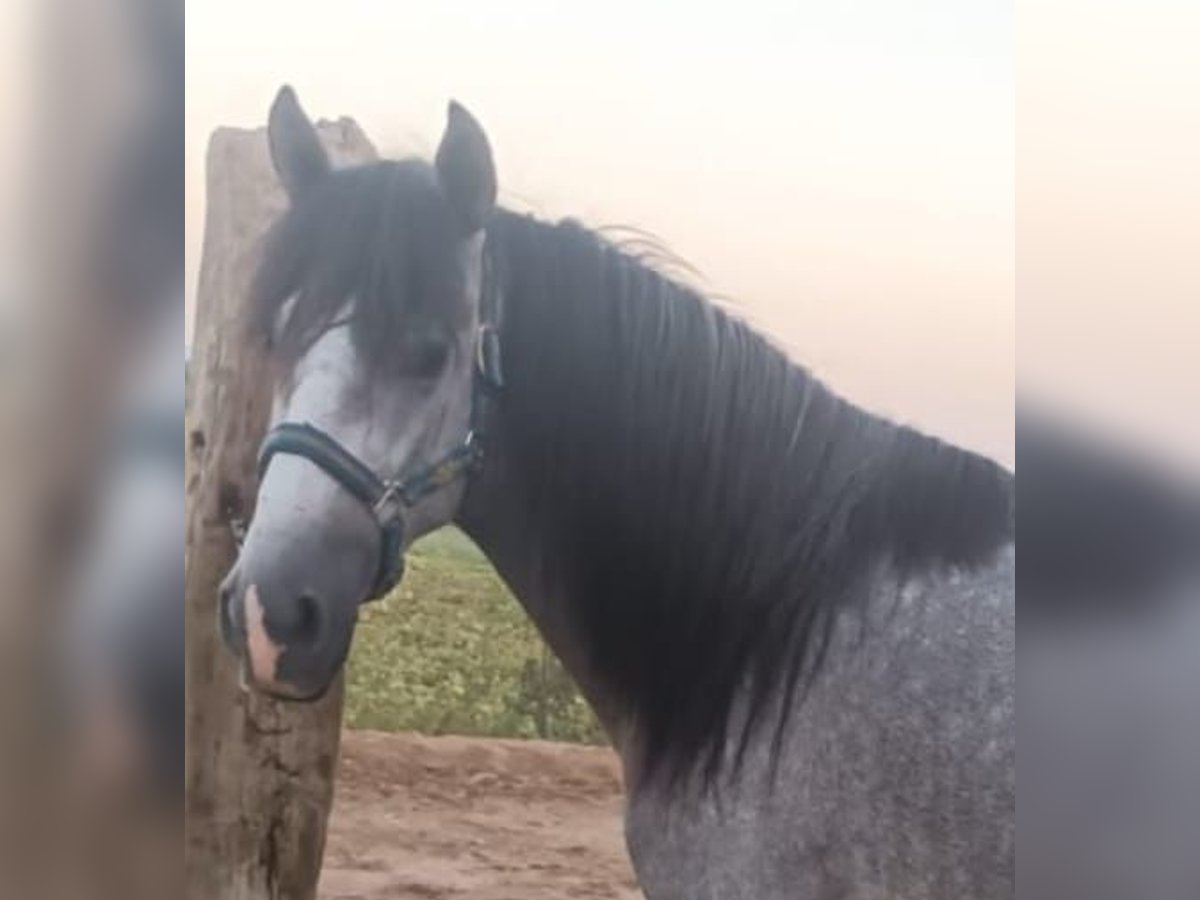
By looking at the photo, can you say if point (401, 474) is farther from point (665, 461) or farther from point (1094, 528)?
point (1094, 528)

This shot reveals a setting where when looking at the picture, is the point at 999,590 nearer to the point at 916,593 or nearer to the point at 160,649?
the point at 916,593

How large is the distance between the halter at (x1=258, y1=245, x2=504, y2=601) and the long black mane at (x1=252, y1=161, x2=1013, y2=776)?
0.03 meters

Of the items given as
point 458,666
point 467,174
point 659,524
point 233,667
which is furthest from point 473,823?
point 467,174

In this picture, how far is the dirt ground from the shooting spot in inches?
96.0

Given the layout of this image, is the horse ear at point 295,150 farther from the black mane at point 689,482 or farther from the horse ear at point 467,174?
the black mane at point 689,482

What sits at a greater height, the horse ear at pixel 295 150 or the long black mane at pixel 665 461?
the horse ear at pixel 295 150

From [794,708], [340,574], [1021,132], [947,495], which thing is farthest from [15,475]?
[1021,132]

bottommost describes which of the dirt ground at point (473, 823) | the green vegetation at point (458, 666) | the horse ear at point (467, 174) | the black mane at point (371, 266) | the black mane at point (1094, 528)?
the dirt ground at point (473, 823)

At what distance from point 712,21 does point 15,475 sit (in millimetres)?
1364

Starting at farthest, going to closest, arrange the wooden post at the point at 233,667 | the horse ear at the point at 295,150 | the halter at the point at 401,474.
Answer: the wooden post at the point at 233,667, the horse ear at the point at 295,150, the halter at the point at 401,474

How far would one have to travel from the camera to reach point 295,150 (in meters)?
2.38

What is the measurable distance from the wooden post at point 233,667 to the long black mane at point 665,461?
20cm

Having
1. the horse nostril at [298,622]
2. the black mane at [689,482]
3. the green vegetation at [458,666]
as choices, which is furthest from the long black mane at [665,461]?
the horse nostril at [298,622]

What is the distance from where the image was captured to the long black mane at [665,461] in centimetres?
226
